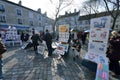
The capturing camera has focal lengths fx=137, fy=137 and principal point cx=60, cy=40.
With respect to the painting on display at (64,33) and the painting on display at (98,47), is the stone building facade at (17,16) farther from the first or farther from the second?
the painting on display at (98,47)

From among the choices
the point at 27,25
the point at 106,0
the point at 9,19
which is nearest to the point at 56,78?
the point at 106,0

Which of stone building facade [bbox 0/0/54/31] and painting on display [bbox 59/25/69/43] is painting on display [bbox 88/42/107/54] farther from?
stone building facade [bbox 0/0/54/31]

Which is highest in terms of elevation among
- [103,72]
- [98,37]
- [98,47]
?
[98,37]

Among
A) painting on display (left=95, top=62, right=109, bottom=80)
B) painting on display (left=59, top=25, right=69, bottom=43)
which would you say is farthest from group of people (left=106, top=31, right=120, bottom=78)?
painting on display (left=59, top=25, right=69, bottom=43)

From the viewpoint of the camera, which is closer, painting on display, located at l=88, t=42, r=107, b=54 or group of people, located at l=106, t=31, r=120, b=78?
painting on display, located at l=88, t=42, r=107, b=54

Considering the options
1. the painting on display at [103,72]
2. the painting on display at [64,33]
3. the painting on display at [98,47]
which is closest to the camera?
the painting on display at [103,72]

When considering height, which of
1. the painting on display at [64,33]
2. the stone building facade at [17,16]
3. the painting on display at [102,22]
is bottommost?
the painting on display at [64,33]

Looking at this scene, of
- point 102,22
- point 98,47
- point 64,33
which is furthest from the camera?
point 64,33

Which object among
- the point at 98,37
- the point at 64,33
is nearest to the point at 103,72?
the point at 98,37

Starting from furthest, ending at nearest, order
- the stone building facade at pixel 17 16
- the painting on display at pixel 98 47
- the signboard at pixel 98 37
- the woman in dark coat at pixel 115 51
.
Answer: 1. the stone building facade at pixel 17 16
2. the woman in dark coat at pixel 115 51
3. the painting on display at pixel 98 47
4. the signboard at pixel 98 37

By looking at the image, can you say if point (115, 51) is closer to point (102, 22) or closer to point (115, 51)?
point (115, 51)

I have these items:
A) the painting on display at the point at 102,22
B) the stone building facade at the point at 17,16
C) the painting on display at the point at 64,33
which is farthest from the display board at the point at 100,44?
the stone building facade at the point at 17,16

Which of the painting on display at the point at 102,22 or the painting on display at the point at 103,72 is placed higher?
the painting on display at the point at 102,22

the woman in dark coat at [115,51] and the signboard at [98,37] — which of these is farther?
the woman in dark coat at [115,51]
